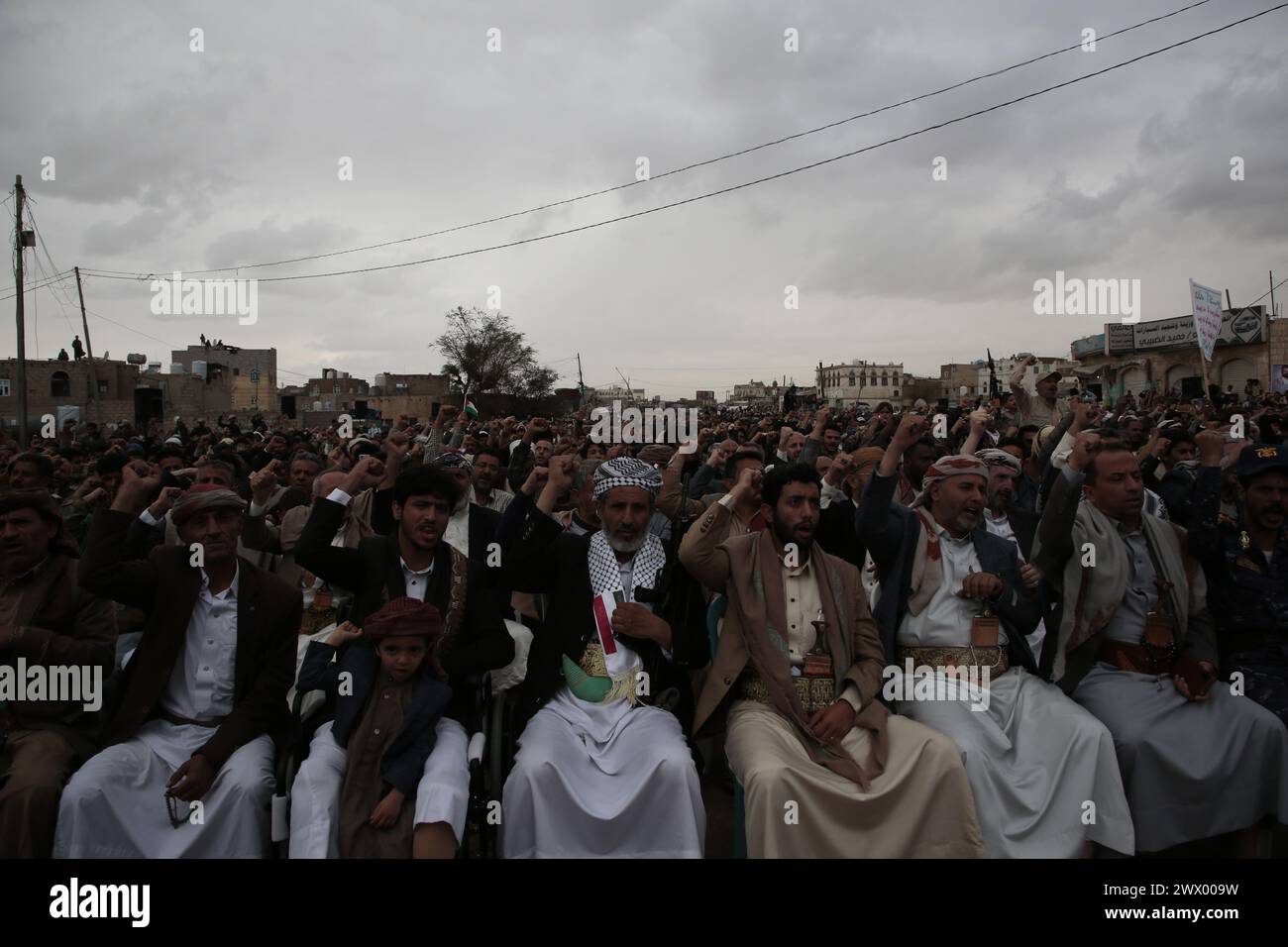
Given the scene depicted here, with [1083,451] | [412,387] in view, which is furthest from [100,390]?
[1083,451]

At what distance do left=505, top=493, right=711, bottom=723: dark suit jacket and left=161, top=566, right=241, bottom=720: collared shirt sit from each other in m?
1.33

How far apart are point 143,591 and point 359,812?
4.66ft

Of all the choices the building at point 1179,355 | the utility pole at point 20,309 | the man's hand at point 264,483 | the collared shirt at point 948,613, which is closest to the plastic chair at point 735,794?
the collared shirt at point 948,613

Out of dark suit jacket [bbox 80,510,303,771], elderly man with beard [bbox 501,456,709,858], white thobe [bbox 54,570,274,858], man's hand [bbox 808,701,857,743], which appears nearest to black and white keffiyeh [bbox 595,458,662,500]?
elderly man with beard [bbox 501,456,709,858]

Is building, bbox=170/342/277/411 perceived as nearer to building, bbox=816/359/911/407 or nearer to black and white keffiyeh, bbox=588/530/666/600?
black and white keffiyeh, bbox=588/530/666/600

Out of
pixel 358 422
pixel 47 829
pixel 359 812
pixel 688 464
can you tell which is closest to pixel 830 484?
pixel 359 812

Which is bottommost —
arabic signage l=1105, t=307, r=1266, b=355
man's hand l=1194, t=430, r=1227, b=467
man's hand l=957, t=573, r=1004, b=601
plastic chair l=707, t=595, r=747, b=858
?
plastic chair l=707, t=595, r=747, b=858

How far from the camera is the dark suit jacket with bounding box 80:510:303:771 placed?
130 inches

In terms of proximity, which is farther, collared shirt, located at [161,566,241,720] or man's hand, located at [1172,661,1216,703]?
man's hand, located at [1172,661,1216,703]

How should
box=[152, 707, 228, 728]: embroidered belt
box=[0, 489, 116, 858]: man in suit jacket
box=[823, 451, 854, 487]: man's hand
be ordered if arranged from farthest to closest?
box=[823, 451, 854, 487]: man's hand, box=[152, 707, 228, 728]: embroidered belt, box=[0, 489, 116, 858]: man in suit jacket

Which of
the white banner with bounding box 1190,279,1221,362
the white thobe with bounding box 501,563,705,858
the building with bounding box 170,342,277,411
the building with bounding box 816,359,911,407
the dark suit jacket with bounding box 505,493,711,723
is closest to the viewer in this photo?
the white thobe with bounding box 501,563,705,858

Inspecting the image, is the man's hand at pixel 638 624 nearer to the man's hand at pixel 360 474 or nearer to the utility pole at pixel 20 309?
the man's hand at pixel 360 474

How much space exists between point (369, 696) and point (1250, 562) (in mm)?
4214
